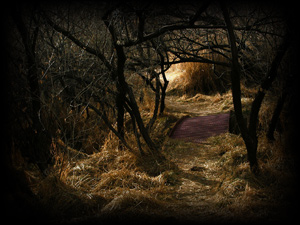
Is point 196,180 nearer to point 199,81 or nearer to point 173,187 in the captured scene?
point 173,187

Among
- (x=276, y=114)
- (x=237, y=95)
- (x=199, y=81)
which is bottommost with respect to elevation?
(x=276, y=114)

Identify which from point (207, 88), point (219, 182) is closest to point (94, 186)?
point (219, 182)

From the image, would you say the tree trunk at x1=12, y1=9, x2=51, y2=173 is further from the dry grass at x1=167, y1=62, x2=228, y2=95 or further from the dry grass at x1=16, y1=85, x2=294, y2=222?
the dry grass at x1=167, y1=62, x2=228, y2=95

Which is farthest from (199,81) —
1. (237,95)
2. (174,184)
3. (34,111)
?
(34,111)

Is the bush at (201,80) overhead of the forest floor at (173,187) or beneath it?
overhead

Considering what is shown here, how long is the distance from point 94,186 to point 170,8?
222cm

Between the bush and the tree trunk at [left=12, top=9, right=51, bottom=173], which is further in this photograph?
the bush

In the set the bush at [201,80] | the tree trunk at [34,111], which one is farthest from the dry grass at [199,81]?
the tree trunk at [34,111]

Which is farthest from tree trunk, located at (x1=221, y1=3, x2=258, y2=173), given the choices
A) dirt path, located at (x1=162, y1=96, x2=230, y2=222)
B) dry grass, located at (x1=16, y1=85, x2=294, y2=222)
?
dirt path, located at (x1=162, y1=96, x2=230, y2=222)

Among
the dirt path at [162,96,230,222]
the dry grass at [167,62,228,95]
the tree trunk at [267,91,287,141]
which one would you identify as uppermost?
the dry grass at [167,62,228,95]

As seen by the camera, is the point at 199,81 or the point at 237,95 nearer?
the point at 237,95

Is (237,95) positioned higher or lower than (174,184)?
higher

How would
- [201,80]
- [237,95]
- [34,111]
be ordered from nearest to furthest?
1. [237,95]
2. [34,111]
3. [201,80]

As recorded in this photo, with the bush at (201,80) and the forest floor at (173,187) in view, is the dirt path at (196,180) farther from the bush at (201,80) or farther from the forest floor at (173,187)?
the bush at (201,80)
